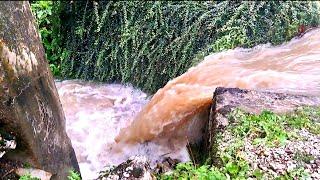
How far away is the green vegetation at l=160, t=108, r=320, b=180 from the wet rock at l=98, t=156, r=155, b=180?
28 cm

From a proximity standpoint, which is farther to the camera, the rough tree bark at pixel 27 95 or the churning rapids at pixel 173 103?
the churning rapids at pixel 173 103

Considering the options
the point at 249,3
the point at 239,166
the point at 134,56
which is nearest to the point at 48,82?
the point at 239,166

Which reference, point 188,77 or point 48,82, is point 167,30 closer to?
point 188,77

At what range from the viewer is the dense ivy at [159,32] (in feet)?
19.3

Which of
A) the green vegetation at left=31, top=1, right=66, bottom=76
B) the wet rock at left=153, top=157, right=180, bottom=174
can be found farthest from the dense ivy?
the wet rock at left=153, top=157, right=180, bottom=174

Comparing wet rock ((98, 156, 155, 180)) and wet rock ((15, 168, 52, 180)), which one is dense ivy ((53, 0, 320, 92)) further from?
wet rock ((15, 168, 52, 180))

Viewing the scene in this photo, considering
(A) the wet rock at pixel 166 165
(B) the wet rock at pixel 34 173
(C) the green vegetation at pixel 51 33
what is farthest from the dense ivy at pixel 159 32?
(B) the wet rock at pixel 34 173

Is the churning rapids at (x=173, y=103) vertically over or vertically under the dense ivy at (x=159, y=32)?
under

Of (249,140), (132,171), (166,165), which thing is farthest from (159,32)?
(132,171)

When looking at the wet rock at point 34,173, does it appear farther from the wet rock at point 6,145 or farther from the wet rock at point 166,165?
the wet rock at point 166,165

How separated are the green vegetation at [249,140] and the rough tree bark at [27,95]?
3.06ft

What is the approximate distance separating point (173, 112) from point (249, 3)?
7.12 feet

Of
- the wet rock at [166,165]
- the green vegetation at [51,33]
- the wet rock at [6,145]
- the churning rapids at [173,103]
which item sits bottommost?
the wet rock at [166,165]

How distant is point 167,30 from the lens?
5988 millimetres
